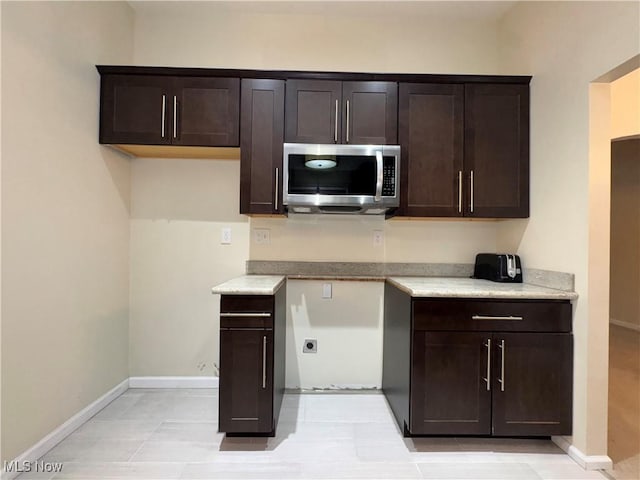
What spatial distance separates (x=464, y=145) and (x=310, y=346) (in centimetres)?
183

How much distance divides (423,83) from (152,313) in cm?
260

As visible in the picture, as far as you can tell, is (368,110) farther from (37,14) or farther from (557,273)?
(37,14)

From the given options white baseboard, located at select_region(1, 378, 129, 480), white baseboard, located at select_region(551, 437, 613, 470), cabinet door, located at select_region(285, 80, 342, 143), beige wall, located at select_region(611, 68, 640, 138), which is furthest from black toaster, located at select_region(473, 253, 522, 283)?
white baseboard, located at select_region(1, 378, 129, 480)

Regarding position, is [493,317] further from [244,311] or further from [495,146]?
[244,311]

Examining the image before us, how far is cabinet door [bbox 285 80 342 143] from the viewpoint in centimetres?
221

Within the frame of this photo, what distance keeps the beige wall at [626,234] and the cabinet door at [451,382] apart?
4.01 m

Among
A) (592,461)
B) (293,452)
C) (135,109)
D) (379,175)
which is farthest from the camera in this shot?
(135,109)

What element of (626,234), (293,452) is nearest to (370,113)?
(293,452)

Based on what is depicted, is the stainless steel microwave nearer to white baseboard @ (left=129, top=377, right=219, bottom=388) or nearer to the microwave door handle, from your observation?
the microwave door handle

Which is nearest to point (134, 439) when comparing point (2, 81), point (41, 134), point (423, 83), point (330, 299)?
point (330, 299)

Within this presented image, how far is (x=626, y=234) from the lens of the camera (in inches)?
177

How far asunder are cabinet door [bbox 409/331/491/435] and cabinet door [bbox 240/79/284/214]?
4.17 ft

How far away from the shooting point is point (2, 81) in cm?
147

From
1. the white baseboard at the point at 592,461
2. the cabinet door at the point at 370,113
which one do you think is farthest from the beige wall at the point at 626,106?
the white baseboard at the point at 592,461
